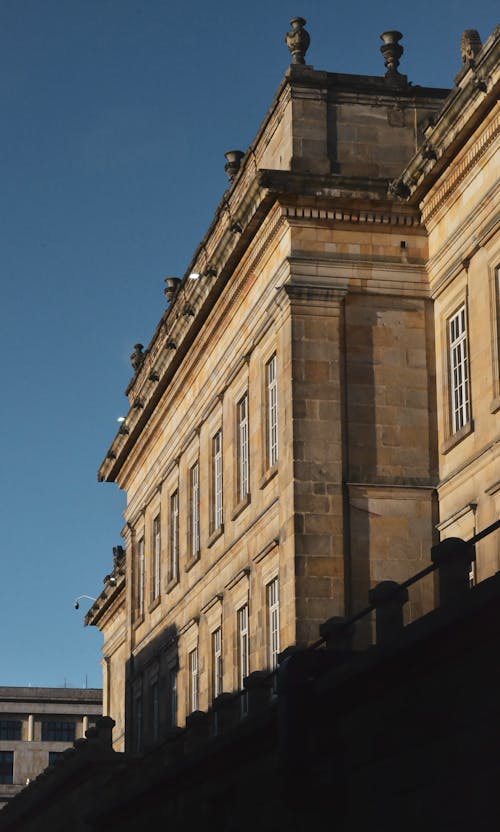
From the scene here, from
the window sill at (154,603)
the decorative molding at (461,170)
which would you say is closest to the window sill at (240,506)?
the decorative molding at (461,170)

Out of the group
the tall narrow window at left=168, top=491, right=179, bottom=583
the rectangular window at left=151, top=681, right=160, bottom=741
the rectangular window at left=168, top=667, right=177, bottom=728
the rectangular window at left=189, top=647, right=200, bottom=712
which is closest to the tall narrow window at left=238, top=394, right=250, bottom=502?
the rectangular window at left=189, top=647, right=200, bottom=712

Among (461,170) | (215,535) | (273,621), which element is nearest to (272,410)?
(273,621)

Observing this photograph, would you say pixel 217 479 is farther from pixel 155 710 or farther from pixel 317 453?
pixel 155 710

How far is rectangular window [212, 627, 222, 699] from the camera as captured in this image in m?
46.6

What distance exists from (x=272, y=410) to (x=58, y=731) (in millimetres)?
82875

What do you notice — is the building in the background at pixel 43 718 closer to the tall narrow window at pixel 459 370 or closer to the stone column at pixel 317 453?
the stone column at pixel 317 453

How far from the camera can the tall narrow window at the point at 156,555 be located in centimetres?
5519

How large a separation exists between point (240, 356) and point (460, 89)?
9831 mm

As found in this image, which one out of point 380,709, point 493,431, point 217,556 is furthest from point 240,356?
point 380,709

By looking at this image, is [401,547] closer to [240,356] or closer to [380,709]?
[240,356]

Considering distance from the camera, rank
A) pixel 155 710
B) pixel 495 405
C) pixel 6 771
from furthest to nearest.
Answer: pixel 6 771 → pixel 155 710 → pixel 495 405

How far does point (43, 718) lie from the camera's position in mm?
122375

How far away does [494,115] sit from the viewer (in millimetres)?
36125

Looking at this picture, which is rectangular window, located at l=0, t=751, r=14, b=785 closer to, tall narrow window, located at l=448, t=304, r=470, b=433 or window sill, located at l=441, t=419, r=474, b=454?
window sill, located at l=441, t=419, r=474, b=454
